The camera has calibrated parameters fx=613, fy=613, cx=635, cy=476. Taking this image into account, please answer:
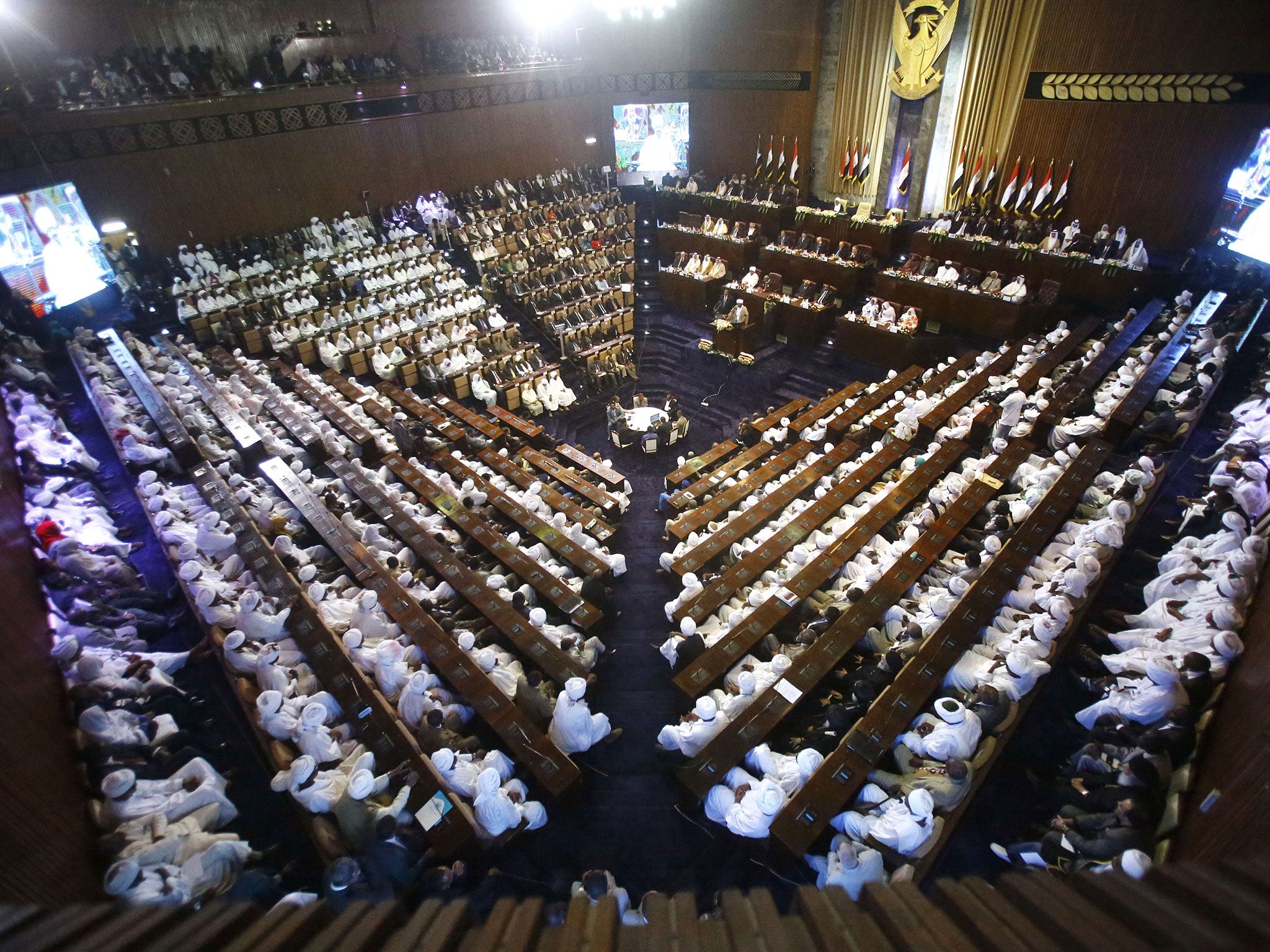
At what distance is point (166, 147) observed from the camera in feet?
38.4

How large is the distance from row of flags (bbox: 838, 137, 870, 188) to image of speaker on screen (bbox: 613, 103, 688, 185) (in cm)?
468

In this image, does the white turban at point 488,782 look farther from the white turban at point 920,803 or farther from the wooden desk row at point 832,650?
the white turban at point 920,803

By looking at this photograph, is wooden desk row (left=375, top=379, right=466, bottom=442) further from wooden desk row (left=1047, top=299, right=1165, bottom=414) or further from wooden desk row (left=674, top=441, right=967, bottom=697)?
wooden desk row (left=1047, top=299, right=1165, bottom=414)

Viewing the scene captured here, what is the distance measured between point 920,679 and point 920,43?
14.0m

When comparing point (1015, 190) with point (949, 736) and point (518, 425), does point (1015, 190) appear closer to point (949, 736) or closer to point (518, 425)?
point (518, 425)

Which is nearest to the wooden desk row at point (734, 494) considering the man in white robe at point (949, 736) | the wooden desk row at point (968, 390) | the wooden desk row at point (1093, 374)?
the wooden desk row at point (968, 390)

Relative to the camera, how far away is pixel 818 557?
638 centimetres

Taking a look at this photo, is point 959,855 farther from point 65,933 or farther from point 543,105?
point 543,105

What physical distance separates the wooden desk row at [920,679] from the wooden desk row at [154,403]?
7861 mm

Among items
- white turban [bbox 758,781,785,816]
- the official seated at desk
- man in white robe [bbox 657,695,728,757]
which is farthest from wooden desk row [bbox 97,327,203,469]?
white turban [bbox 758,781,785,816]

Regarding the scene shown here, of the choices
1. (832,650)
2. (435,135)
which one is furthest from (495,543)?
(435,135)

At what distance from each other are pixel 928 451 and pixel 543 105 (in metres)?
14.2

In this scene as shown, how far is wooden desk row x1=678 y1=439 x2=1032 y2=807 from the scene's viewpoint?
465 centimetres

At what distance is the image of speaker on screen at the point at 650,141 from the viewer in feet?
57.1
